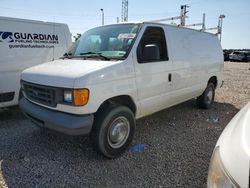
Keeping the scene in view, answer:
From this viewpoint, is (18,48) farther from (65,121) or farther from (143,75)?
(143,75)

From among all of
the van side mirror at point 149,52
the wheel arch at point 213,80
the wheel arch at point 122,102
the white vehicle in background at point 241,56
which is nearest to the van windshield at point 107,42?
the van side mirror at point 149,52

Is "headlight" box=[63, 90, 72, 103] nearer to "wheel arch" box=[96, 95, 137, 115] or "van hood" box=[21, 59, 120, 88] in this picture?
"van hood" box=[21, 59, 120, 88]

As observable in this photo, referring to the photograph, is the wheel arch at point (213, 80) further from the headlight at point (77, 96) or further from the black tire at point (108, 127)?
the headlight at point (77, 96)

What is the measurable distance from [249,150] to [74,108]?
210cm

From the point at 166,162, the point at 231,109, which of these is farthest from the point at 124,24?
the point at 231,109

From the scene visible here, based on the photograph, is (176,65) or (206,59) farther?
(206,59)

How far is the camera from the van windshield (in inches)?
134

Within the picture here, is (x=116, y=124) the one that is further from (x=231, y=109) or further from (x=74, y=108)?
(x=231, y=109)

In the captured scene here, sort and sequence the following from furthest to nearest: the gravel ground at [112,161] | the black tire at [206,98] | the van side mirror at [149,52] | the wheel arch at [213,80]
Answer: the wheel arch at [213,80] → the black tire at [206,98] → the van side mirror at [149,52] → the gravel ground at [112,161]

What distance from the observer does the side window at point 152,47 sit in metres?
3.43

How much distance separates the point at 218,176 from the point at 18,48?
497cm

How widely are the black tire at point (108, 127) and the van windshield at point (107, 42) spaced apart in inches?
34.1

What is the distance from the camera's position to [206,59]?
5434 millimetres

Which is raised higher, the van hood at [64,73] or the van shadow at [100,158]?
the van hood at [64,73]
